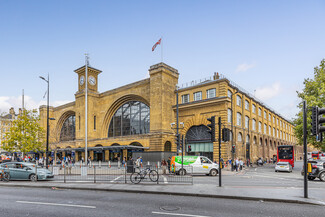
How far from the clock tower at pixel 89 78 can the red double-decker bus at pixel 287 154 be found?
36.6 meters

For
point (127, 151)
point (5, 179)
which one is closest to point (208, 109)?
point (127, 151)

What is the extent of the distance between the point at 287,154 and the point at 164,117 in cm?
1794

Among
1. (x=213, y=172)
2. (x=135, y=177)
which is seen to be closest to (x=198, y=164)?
(x=213, y=172)

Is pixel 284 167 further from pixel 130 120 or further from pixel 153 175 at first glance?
pixel 130 120

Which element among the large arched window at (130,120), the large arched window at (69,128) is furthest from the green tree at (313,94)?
the large arched window at (69,128)

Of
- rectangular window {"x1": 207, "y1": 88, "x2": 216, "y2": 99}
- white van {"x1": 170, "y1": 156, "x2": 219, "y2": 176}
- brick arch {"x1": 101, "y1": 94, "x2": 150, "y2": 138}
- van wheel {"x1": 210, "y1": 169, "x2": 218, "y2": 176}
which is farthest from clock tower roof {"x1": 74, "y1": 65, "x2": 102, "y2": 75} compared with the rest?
van wheel {"x1": 210, "y1": 169, "x2": 218, "y2": 176}

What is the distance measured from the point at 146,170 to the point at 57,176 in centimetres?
910

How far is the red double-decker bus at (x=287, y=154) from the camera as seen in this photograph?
107 feet

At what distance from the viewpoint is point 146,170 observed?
1434cm

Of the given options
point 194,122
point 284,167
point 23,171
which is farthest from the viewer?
point 194,122

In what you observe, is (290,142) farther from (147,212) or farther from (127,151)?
(147,212)

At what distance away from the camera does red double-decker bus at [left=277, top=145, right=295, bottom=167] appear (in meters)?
32.7

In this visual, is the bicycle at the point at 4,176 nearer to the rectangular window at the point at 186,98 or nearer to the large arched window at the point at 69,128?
the rectangular window at the point at 186,98

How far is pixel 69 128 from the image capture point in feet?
190
